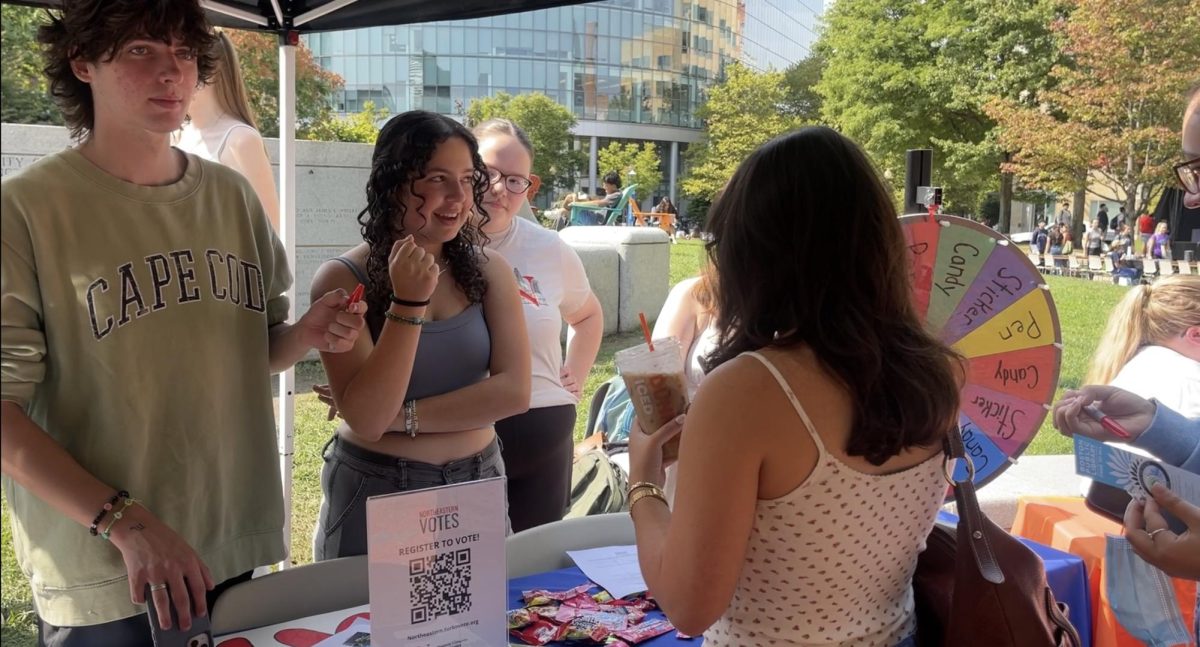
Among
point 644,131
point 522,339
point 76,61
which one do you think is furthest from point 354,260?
point 644,131

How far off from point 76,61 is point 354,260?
628mm

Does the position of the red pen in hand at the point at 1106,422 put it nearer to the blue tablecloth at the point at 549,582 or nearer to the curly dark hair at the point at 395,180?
the blue tablecloth at the point at 549,582

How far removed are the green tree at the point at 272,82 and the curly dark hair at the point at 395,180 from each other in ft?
13.2

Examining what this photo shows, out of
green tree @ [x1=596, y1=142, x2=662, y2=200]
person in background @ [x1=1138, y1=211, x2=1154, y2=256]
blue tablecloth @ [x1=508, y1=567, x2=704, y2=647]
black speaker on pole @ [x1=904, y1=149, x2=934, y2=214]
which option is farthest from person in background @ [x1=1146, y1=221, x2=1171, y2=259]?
green tree @ [x1=596, y1=142, x2=662, y2=200]

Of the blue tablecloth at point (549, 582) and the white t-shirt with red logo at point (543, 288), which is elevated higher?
the white t-shirt with red logo at point (543, 288)

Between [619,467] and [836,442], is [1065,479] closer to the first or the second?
[619,467]

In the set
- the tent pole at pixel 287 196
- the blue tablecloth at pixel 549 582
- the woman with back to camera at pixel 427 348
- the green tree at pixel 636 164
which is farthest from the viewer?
the green tree at pixel 636 164

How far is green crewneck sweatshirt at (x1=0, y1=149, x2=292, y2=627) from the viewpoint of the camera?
1126mm

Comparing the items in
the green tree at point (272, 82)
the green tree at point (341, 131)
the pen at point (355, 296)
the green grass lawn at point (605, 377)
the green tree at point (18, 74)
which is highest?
the green tree at point (272, 82)

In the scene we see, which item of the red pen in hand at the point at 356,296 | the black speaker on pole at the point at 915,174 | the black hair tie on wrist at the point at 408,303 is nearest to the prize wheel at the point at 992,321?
the black speaker on pole at the point at 915,174

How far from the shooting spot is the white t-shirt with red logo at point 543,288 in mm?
2369

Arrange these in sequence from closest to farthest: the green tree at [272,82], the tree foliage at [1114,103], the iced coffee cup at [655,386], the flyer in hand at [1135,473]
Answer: the iced coffee cup at [655,386]
the flyer in hand at [1135,473]
the tree foliage at [1114,103]
the green tree at [272,82]

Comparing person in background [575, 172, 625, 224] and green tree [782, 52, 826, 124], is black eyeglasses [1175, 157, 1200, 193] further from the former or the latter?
person in background [575, 172, 625, 224]

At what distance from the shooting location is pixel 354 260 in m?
1.72
